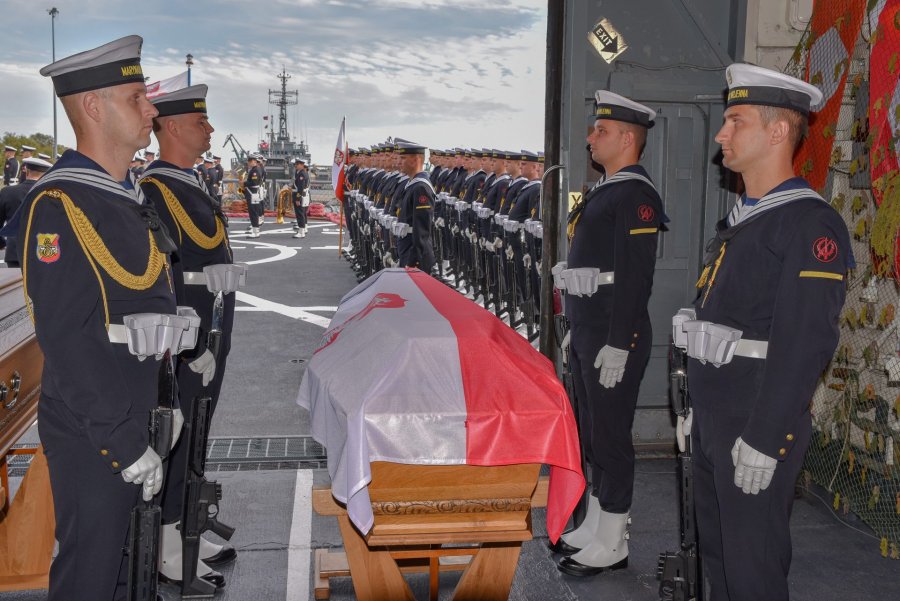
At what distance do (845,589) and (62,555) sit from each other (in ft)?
10.5

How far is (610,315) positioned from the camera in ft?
13.0

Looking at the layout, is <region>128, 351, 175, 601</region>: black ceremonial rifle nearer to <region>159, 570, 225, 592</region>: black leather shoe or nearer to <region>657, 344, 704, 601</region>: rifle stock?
<region>159, 570, 225, 592</region>: black leather shoe

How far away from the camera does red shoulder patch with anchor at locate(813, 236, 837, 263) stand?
2.54 meters

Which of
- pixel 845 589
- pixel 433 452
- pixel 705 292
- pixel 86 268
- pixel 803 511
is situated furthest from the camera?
pixel 803 511

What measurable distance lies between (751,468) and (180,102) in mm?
2912

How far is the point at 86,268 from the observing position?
253 centimetres

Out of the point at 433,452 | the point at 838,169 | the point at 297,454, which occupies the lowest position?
the point at 297,454

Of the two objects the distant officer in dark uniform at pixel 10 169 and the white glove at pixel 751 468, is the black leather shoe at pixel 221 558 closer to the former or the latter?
the white glove at pixel 751 468

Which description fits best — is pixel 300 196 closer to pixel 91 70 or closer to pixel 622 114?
pixel 622 114

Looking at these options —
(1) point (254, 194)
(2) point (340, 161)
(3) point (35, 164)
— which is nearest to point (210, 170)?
(1) point (254, 194)

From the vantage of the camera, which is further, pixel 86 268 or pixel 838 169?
pixel 838 169

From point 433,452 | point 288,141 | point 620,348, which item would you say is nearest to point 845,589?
point 620,348

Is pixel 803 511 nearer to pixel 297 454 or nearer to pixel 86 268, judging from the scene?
pixel 297 454

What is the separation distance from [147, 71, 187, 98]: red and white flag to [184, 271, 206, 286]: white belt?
2.79ft
